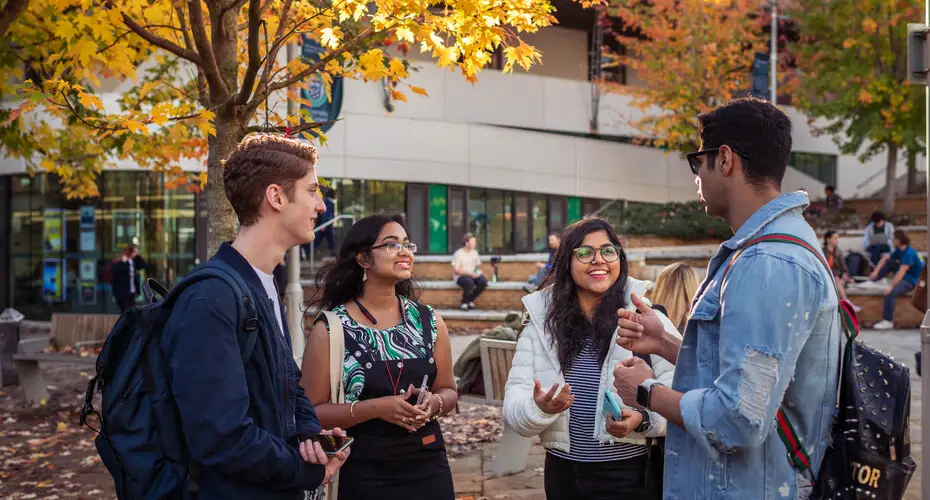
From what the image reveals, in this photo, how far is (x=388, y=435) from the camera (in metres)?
4.14

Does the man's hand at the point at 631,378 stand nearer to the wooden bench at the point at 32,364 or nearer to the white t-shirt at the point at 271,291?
the white t-shirt at the point at 271,291

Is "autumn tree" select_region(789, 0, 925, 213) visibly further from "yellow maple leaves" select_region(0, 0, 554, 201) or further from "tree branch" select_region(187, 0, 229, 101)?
"tree branch" select_region(187, 0, 229, 101)

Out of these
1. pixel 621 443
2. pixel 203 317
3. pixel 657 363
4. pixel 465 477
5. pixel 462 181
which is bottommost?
pixel 465 477

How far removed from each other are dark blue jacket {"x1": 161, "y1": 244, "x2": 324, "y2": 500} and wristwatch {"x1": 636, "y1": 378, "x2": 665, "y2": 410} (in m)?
1.03

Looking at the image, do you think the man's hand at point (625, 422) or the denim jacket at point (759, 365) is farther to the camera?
the man's hand at point (625, 422)

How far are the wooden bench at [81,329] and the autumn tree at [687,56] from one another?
20143mm

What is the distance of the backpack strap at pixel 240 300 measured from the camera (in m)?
2.65

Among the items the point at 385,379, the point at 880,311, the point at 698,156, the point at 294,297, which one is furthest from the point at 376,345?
the point at 880,311

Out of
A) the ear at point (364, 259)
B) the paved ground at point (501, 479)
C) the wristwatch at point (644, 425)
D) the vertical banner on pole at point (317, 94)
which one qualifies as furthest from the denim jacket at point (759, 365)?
the vertical banner on pole at point (317, 94)

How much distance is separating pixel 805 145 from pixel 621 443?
39.8 m

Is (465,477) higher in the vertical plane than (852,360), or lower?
lower

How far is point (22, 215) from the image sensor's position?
87.9ft

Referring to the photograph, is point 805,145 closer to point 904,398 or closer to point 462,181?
point 462,181

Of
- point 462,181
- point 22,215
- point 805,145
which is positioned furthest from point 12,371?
point 805,145
